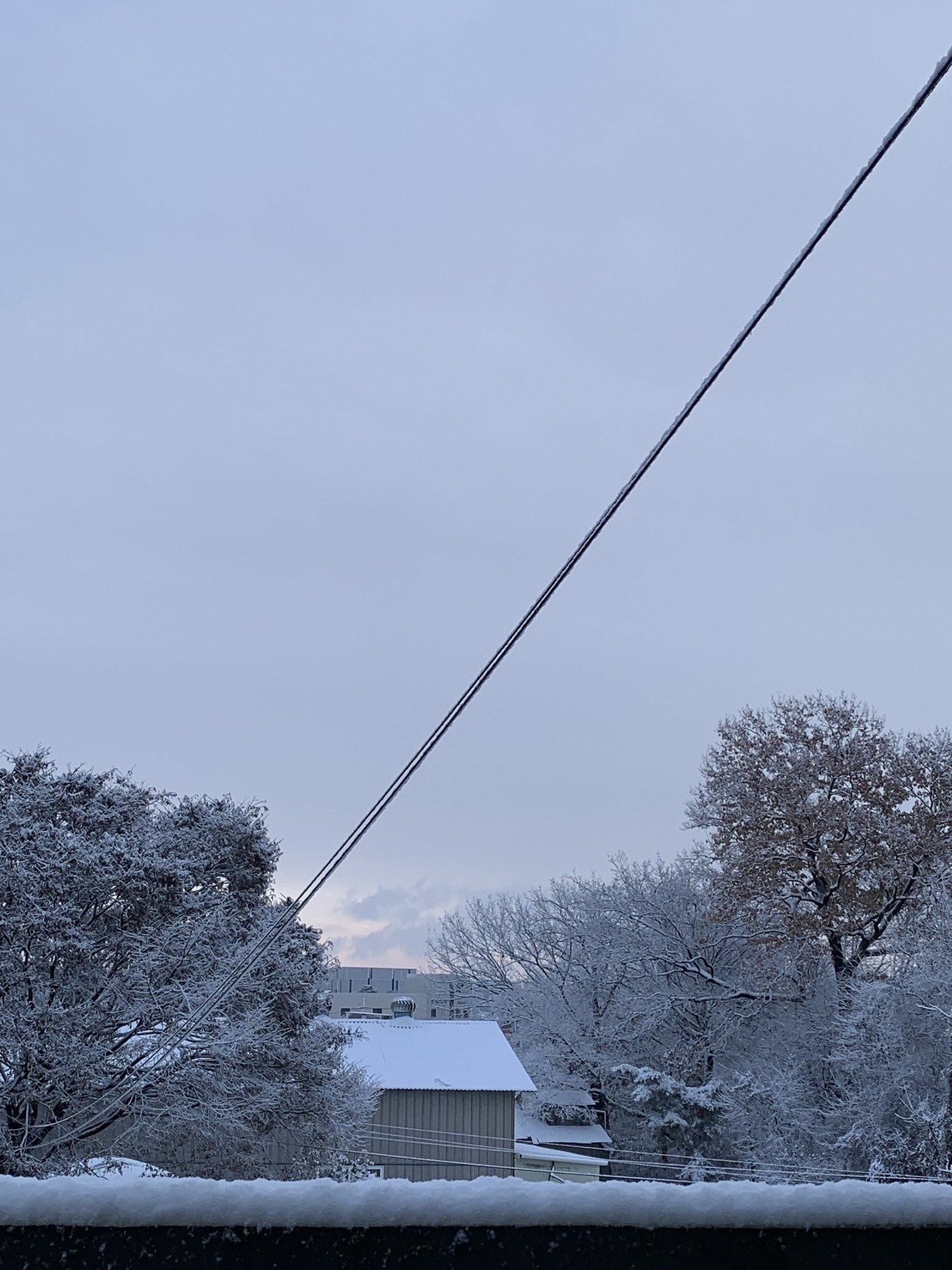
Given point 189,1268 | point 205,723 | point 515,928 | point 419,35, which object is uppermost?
point 419,35

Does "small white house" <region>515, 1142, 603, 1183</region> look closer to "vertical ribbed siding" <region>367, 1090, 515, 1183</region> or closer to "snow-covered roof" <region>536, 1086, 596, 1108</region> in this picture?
"vertical ribbed siding" <region>367, 1090, 515, 1183</region>

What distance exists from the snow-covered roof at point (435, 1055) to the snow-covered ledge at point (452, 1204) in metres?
12.4

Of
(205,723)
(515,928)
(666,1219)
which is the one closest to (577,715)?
(205,723)

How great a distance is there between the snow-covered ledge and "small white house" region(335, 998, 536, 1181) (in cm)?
1298

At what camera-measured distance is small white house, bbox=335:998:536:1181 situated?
14.2 m

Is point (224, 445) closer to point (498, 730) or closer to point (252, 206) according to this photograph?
point (252, 206)

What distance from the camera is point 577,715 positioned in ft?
59.6

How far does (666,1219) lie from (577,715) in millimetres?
16505

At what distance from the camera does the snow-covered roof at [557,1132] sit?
845 inches

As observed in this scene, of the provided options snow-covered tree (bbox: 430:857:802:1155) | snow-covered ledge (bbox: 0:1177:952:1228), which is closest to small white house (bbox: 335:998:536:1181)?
snow-covered tree (bbox: 430:857:802:1155)

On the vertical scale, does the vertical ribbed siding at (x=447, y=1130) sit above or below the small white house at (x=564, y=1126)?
above

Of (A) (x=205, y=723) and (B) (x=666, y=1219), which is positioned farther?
(A) (x=205, y=723)

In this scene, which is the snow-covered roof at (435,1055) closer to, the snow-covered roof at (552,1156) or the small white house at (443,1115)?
the small white house at (443,1115)

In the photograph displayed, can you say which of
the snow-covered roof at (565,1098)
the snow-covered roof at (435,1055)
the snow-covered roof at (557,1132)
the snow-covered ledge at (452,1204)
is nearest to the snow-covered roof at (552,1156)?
the snow-covered roof at (435,1055)
